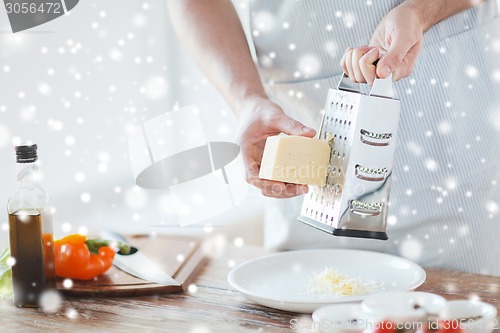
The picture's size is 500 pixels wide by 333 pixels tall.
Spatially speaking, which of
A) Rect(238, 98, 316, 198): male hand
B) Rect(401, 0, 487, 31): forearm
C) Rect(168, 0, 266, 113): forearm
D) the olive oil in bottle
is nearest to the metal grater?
Rect(238, 98, 316, 198): male hand

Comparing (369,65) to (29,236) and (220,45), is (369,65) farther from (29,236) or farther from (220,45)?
(29,236)

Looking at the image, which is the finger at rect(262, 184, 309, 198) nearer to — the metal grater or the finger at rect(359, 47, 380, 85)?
the metal grater

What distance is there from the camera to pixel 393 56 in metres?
1.22

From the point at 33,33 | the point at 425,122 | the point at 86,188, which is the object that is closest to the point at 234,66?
the point at 425,122

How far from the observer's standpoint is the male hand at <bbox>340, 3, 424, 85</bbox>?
3.99 ft

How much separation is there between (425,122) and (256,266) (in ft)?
1.77

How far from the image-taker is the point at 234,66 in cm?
168

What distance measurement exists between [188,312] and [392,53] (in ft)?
2.04

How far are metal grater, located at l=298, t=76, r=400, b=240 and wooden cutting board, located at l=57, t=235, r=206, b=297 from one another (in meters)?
0.38

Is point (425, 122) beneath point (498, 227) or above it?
above

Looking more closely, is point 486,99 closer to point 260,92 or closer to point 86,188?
point 260,92

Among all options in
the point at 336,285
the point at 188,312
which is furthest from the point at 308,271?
the point at 188,312

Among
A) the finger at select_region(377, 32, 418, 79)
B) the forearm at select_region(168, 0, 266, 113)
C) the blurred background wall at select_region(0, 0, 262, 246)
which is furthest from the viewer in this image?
the blurred background wall at select_region(0, 0, 262, 246)

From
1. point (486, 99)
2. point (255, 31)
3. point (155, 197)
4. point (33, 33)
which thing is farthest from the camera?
point (155, 197)
